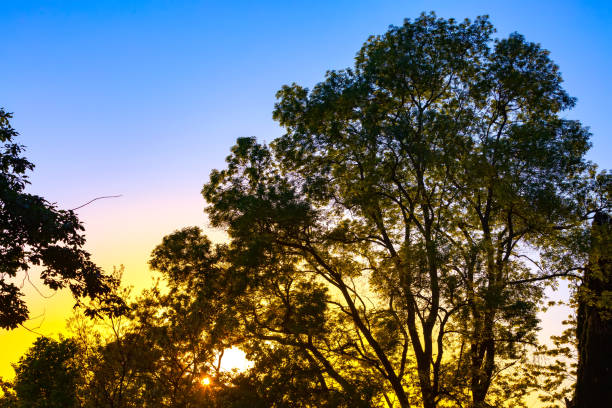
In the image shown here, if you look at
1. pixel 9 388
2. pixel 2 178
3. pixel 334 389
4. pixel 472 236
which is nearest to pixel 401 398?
pixel 334 389

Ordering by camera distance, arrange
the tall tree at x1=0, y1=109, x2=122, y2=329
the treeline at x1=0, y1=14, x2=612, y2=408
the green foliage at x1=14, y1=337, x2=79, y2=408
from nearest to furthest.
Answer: the tall tree at x1=0, y1=109, x2=122, y2=329, the treeline at x1=0, y1=14, x2=612, y2=408, the green foliage at x1=14, y1=337, x2=79, y2=408

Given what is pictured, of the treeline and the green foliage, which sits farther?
the green foliage

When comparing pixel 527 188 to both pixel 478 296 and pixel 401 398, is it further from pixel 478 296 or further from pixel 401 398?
pixel 401 398

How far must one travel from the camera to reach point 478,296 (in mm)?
15750

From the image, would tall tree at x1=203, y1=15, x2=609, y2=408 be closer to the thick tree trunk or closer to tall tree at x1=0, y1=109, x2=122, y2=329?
the thick tree trunk

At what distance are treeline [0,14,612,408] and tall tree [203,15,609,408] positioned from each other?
79 mm

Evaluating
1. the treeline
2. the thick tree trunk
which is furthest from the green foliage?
the thick tree trunk

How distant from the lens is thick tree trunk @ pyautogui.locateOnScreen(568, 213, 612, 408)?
12.5 m

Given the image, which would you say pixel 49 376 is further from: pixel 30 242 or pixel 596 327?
pixel 596 327

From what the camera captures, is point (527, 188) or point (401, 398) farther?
point (401, 398)

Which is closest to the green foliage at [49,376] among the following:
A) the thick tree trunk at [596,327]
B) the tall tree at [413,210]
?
the tall tree at [413,210]

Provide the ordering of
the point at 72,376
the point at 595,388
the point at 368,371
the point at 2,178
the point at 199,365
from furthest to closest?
the point at 72,376 < the point at 368,371 < the point at 199,365 < the point at 595,388 < the point at 2,178

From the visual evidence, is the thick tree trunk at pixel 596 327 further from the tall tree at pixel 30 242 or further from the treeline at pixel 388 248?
the tall tree at pixel 30 242

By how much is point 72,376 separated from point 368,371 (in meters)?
16.3
